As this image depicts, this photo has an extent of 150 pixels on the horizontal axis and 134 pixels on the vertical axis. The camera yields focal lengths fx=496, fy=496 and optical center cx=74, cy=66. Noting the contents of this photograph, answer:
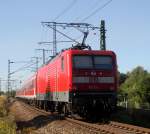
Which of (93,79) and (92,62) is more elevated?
Result: (92,62)

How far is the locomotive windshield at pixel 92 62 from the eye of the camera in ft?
70.7

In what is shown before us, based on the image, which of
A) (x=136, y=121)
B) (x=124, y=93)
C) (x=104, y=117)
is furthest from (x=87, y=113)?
(x=124, y=93)

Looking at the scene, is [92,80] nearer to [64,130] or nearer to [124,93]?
[64,130]

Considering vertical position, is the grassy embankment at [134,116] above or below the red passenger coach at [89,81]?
below

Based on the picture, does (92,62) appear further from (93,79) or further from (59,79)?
(59,79)

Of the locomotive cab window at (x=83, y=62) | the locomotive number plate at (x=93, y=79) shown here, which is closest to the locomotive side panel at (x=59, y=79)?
the locomotive cab window at (x=83, y=62)

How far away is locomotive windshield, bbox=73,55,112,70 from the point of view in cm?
2156

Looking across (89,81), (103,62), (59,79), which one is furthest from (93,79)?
(59,79)

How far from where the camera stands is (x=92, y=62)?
21734mm

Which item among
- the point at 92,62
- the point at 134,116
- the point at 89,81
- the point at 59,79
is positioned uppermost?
the point at 92,62

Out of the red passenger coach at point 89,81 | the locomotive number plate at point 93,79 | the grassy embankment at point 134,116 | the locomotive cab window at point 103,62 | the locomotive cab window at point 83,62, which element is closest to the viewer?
the red passenger coach at point 89,81

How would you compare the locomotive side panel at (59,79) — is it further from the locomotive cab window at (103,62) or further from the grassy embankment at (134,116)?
the grassy embankment at (134,116)

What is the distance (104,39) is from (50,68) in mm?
5575

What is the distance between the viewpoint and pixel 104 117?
73.2ft
